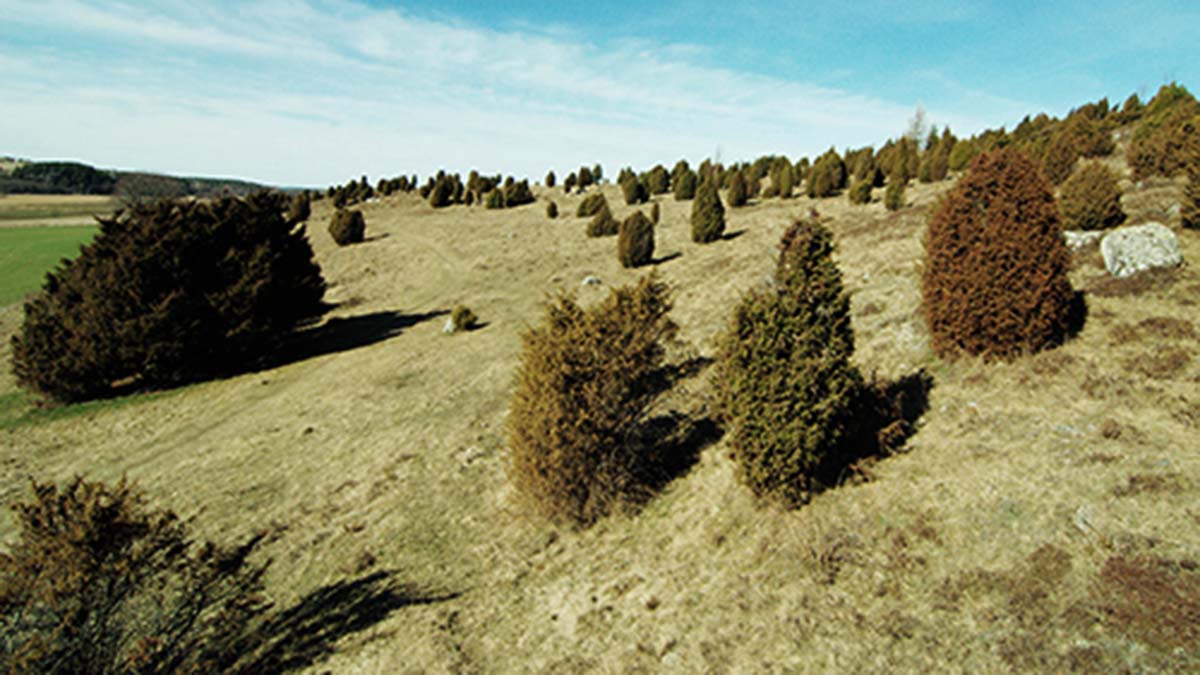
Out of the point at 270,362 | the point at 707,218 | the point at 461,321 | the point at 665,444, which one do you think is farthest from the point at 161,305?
the point at 707,218

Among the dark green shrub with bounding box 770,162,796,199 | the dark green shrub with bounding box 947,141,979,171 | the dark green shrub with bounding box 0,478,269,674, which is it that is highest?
the dark green shrub with bounding box 947,141,979,171

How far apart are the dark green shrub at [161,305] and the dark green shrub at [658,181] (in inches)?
1558

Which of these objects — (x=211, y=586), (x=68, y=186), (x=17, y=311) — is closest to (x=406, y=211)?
(x=17, y=311)

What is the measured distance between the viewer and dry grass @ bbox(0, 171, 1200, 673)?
567cm

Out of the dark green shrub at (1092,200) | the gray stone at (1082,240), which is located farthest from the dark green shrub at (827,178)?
the gray stone at (1082,240)

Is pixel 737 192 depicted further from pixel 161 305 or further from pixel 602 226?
pixel 161 305

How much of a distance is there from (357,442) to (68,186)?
168 meters

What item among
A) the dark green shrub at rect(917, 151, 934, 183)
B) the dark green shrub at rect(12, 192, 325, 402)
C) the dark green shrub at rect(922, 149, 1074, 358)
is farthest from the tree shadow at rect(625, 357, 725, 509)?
the dark green shrub at rect(917, 151, 934, 183)

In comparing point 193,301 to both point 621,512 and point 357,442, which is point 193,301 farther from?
point 621,512

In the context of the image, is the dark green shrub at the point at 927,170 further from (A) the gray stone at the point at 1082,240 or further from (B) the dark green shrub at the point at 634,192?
(A) the gray stone at the point at 1082,240

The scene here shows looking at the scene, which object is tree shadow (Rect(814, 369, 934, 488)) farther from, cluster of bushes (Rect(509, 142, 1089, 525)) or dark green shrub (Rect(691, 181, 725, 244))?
dark green shrub (Rect(691, 181, 725, 244))

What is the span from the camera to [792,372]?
7.93 meters

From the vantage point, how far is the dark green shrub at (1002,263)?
10.0 m

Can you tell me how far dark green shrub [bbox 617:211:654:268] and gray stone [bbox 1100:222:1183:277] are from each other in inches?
743
